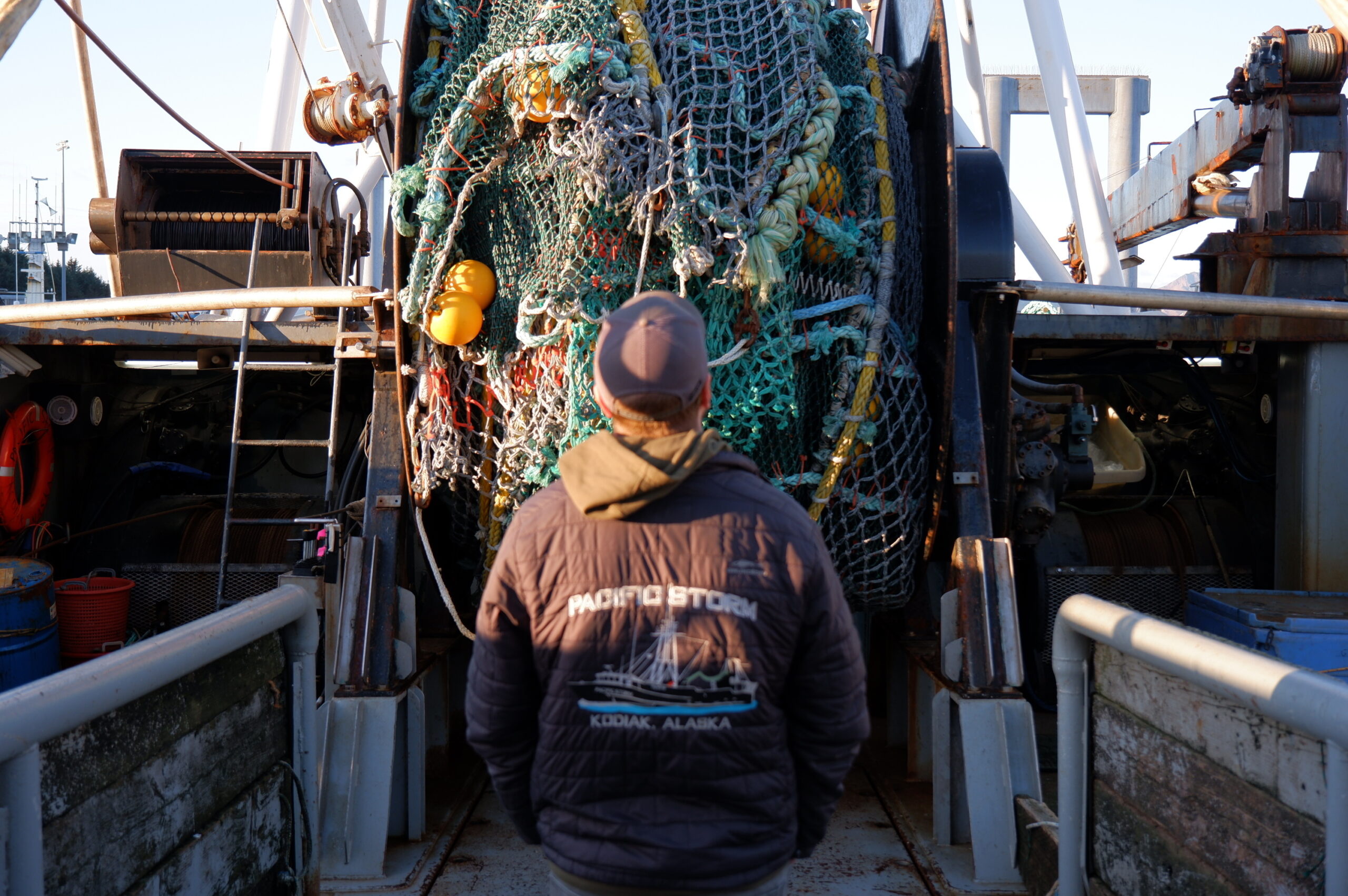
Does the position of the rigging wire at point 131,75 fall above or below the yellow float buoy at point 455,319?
above

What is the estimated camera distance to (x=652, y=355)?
170 centimetres

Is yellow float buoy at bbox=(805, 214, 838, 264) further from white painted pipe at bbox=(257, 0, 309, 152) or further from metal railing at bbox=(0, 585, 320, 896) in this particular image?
white painted pipe at bbox=(257, 0, 309, 152)

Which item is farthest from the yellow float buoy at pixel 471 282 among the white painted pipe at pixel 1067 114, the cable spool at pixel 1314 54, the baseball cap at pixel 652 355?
the white painted pipe at pixel 1067 114

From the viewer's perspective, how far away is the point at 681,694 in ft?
5.58

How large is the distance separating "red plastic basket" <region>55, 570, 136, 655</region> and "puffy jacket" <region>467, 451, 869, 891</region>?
186 inches

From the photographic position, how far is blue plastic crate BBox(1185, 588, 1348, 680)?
4375 mm

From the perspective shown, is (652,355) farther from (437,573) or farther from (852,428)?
(437,573)

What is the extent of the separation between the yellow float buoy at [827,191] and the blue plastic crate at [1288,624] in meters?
2.38

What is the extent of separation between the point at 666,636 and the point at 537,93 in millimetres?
2085

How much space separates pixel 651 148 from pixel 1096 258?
28.9ft

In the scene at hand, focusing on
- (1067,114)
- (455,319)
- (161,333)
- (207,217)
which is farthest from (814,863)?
(1067,114)

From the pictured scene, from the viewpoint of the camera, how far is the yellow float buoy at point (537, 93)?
316cm

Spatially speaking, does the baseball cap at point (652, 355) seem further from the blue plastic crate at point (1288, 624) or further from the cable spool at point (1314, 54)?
the cable spool at point (1314, 54)

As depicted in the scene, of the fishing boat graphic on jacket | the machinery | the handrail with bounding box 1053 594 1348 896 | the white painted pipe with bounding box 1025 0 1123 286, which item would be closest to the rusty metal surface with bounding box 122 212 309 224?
the machinery
